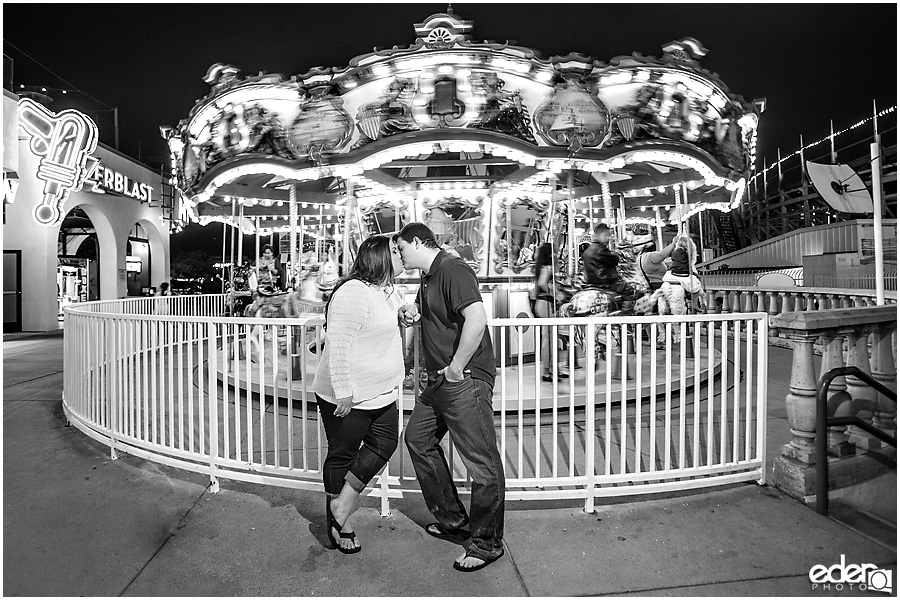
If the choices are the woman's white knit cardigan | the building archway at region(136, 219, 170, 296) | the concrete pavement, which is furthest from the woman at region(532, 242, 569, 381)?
the building archway at region(136, 219, 170, 296)

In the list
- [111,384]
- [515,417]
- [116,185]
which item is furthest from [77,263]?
[515,417]

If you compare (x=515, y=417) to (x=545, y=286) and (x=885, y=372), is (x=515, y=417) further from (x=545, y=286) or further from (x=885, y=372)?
(x=885, y=372)

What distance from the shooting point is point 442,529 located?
3.17 metres

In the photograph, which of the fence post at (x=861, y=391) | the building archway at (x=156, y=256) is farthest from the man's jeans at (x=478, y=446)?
the building archway at (x=156, y=256)

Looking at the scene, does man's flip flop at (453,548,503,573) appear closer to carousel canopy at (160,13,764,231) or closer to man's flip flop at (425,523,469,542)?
man's flip flop at (425,523,469,542)

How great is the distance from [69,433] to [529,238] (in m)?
6.81

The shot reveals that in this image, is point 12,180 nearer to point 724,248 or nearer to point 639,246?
point 639,246

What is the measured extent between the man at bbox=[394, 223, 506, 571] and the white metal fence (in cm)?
38

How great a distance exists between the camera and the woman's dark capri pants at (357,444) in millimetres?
2975

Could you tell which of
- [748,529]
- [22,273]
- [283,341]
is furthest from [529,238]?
[22,273]

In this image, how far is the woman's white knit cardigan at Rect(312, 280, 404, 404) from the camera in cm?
283

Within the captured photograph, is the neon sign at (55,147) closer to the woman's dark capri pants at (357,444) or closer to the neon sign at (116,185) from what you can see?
the neon sign at (116,185)

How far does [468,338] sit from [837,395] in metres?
2.84

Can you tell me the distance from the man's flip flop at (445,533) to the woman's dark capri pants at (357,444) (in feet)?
1.59
